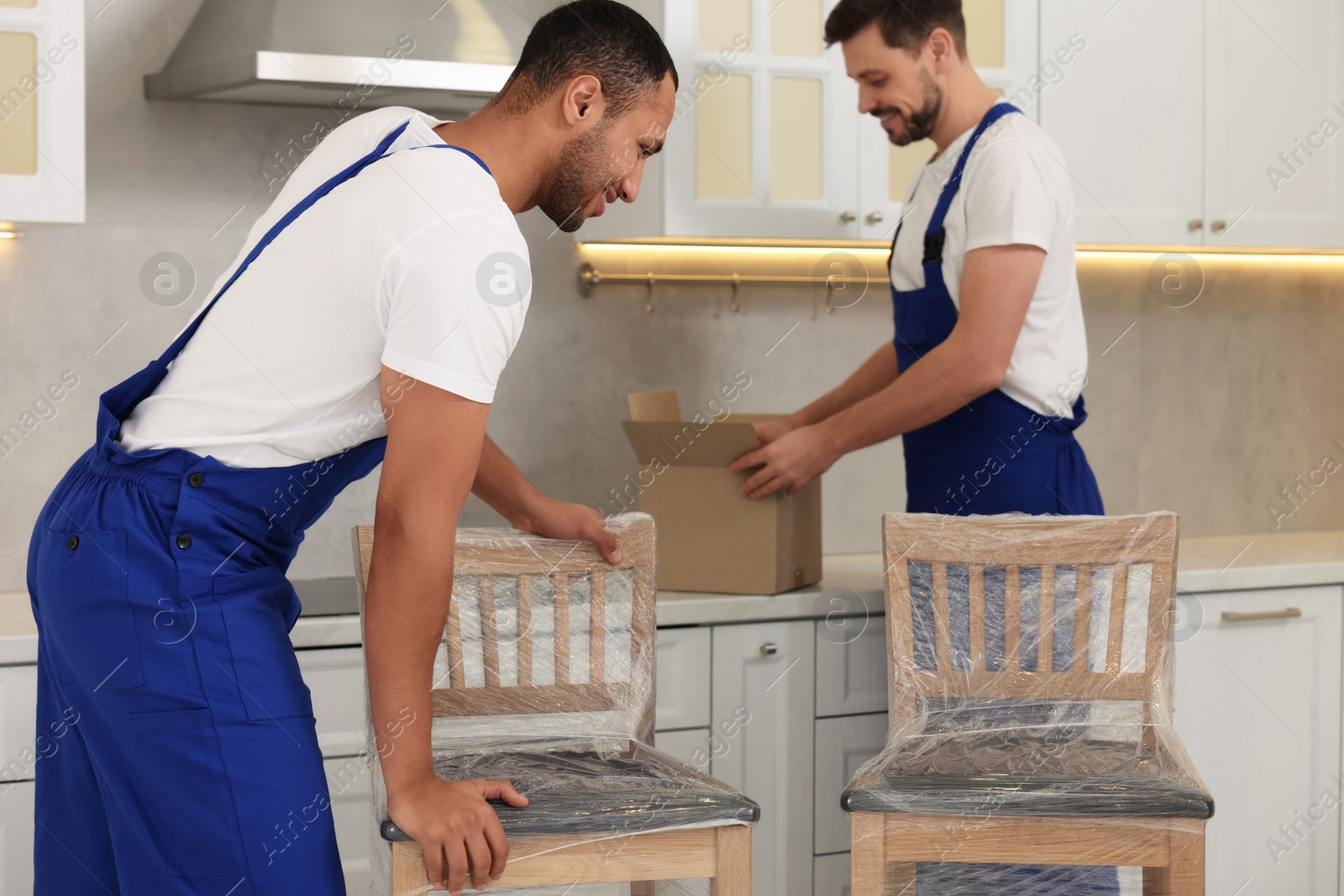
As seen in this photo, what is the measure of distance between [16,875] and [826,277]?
1645mm

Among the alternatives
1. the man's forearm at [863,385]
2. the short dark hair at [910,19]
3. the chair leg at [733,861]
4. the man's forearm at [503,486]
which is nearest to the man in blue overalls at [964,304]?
the short dark hair at [910,19]

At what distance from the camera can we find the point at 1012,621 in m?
1.56

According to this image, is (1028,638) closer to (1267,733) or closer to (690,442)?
(690,442)

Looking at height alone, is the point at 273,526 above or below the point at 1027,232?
below

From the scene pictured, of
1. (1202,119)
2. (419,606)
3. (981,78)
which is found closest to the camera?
(419,606)

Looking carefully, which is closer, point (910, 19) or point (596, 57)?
point (596, 57)

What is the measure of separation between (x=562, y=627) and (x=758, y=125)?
0.98 metres

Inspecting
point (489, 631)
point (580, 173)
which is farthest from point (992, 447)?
point (580, 173)

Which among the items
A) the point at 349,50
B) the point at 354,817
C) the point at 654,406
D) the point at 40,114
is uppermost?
the point at 349,50

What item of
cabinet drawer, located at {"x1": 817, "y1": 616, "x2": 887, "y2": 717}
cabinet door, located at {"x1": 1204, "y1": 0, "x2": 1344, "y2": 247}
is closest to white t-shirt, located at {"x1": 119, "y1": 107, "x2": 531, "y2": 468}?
cabinet drawer, located at {"x1": 817, "y1": 616, "x2": 887, "y2": 717}

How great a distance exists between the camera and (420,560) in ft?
3.10

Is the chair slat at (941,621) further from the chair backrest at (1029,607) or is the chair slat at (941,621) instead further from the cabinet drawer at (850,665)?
the cabinet drawer at (850,665)

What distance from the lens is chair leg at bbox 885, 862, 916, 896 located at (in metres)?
1.45

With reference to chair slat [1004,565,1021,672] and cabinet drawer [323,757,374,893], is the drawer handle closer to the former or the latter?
chair slat [1004,565,1021,672]
